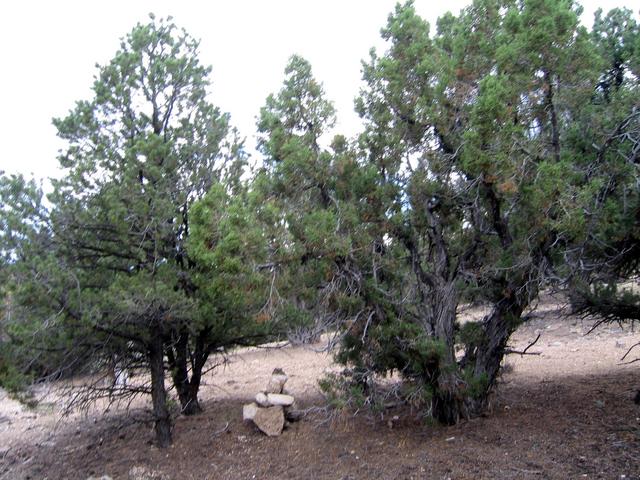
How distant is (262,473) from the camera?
8438 mm

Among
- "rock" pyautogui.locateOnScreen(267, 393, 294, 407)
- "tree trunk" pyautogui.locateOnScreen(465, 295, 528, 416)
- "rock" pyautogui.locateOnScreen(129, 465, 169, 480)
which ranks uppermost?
"tree trunk" pyautogui.locateOnScreen(465, 295, 528, 416)

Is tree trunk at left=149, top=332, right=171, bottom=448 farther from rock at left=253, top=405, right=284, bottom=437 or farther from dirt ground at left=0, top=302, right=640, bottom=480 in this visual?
rock at left=253, top=405, right=284, bottom=437

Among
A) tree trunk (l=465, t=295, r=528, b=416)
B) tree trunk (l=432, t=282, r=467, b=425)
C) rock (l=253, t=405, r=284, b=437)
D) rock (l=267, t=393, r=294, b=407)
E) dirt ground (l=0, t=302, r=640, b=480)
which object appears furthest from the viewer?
rock (l=267, t=393, r=294, b=407)

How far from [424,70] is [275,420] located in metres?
6.16

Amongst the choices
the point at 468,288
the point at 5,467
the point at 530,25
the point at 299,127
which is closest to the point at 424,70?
the point at 530,25

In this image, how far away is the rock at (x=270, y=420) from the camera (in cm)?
1005

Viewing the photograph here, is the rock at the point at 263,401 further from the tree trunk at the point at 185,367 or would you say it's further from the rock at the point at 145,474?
the rock at the point at 145,474

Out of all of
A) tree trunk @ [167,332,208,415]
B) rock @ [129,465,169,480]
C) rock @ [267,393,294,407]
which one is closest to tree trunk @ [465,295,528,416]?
rock @ [267,393,294,407]

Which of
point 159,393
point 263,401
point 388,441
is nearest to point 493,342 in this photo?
point 388,441

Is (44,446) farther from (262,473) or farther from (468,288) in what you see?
(468,288)

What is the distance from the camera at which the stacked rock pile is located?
33.2 feet

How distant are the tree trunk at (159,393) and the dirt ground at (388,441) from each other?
0.66 feet

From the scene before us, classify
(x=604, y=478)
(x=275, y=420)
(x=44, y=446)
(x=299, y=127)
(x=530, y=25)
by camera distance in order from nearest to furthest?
(x=604, y=478)
(x=530, y=25)
(x=299, y=127)
(x=275, y=420)
(x=44, y=446)

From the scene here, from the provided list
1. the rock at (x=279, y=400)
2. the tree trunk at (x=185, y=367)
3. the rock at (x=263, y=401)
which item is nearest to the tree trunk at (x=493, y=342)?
the rock at (x=279, y=400)
